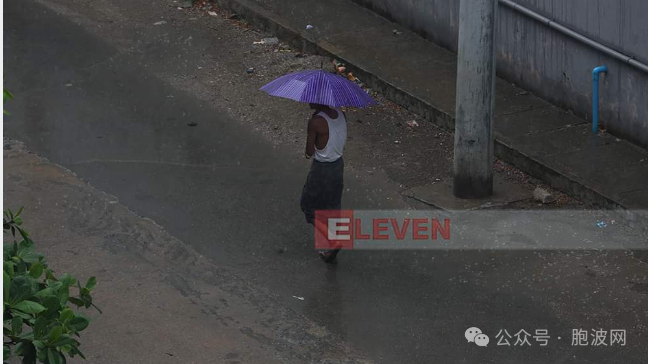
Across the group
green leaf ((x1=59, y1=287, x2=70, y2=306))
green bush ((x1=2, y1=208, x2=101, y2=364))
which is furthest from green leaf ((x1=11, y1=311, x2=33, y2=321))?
green leaf ((x1=59, y1=287, x2=70, y2=306))

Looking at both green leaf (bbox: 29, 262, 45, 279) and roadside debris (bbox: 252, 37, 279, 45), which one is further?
roadside debris (bbox: 252, 37, 279, 45)

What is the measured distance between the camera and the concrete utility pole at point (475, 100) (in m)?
9.26

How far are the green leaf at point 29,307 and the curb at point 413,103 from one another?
573cm

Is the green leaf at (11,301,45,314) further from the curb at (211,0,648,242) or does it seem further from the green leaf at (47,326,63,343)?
the curb at (211,0,648,242)

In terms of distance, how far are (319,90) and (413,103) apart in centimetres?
327

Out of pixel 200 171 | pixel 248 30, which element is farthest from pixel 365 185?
pixel 248 30

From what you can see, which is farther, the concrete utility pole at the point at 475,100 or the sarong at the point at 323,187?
the concrete utility pole at the point at 475,100

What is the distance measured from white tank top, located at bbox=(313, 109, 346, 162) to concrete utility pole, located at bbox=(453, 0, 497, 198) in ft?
4.73

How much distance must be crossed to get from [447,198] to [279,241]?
157 cm

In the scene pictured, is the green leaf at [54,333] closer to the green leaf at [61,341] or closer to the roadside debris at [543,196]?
the green leaf at [61,341]

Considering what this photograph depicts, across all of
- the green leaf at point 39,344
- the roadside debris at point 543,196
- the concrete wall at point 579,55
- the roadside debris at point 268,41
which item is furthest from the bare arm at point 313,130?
the roadside debris at point 268,41

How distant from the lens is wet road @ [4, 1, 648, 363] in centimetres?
789

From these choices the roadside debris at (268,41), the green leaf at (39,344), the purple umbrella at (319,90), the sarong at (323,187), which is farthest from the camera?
the roadside debris at (268,41)

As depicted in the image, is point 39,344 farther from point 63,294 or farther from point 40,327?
point 63,294
